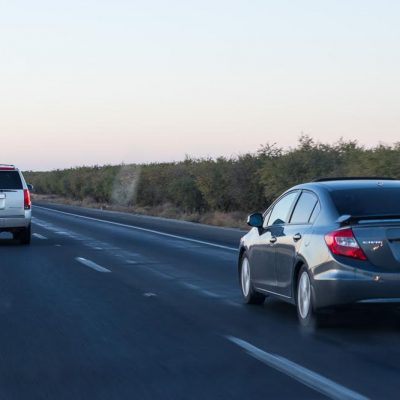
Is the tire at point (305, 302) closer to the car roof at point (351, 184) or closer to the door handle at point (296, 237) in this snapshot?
the door handle at point (296, 237)

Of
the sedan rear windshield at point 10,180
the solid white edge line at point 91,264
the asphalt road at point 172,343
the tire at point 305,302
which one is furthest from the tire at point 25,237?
the tire at point 305,302

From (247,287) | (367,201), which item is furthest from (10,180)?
(367,201)

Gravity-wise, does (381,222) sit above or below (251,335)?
above

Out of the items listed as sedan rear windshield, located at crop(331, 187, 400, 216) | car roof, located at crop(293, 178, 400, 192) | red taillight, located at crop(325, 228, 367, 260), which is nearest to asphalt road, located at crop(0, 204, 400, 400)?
red taillight, located at crop(325, 228, 367, 260)

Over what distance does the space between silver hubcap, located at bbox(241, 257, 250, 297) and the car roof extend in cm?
184

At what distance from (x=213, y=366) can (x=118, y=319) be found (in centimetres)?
334

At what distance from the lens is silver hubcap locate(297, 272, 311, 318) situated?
35.6ft

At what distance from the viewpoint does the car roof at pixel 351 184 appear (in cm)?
1130

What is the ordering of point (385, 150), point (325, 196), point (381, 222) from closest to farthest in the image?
point (381, 222) < point (325, 196) < point (385, 150)

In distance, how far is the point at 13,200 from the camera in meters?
25.8

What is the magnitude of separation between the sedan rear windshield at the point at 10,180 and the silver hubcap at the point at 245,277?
13466 mm

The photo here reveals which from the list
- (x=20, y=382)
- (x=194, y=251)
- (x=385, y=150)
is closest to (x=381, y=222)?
(x=20, y=382)

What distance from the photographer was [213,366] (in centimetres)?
891

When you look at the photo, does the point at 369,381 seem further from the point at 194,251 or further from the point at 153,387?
the point at 194,251
